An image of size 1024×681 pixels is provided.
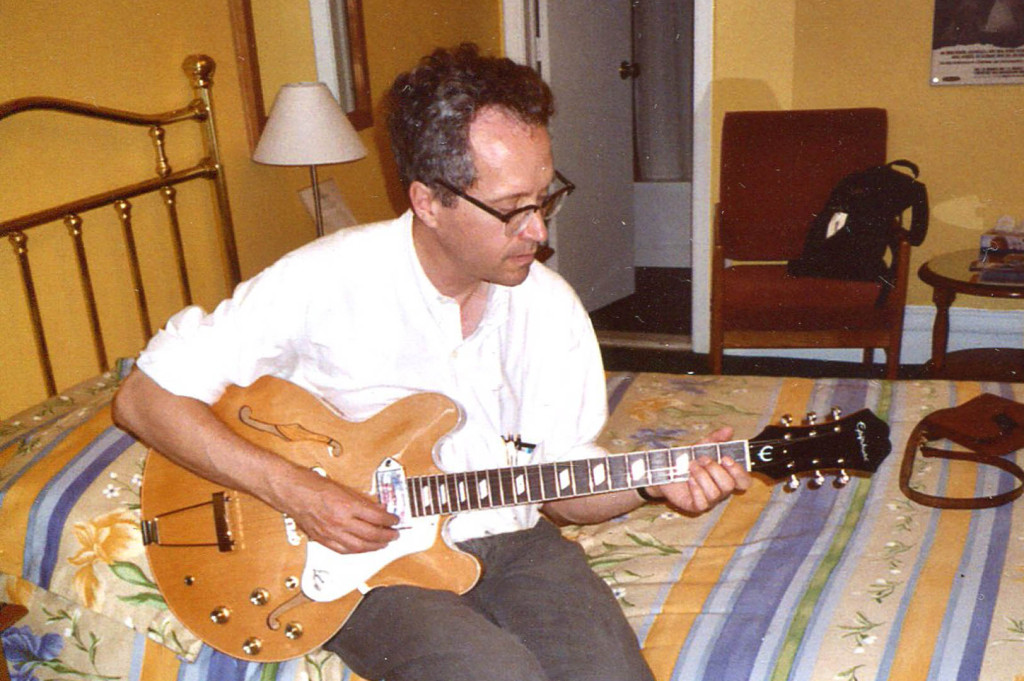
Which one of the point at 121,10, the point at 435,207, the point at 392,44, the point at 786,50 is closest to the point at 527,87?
the point at 435,207

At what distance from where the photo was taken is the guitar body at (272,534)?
162cm

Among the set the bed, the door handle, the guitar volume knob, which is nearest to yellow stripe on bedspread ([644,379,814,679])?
the bed

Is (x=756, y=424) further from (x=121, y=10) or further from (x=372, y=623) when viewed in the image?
(x=121, y=10)

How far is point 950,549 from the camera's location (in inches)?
71.4

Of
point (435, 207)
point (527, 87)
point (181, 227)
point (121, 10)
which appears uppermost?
point (121, 10)

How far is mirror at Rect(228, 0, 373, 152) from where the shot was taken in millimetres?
2965

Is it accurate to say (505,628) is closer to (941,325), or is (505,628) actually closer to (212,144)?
(212,144)

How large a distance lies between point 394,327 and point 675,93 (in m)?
4.80

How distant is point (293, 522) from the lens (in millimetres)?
1640

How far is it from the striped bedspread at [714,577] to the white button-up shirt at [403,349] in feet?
0.96

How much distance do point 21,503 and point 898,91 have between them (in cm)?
395

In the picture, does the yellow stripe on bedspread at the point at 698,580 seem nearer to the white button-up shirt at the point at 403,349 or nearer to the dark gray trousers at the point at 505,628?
the dark gray trousers at the point at 505,628

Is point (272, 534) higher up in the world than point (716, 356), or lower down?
higher up

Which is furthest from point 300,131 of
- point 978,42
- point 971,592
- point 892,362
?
point 978,42
